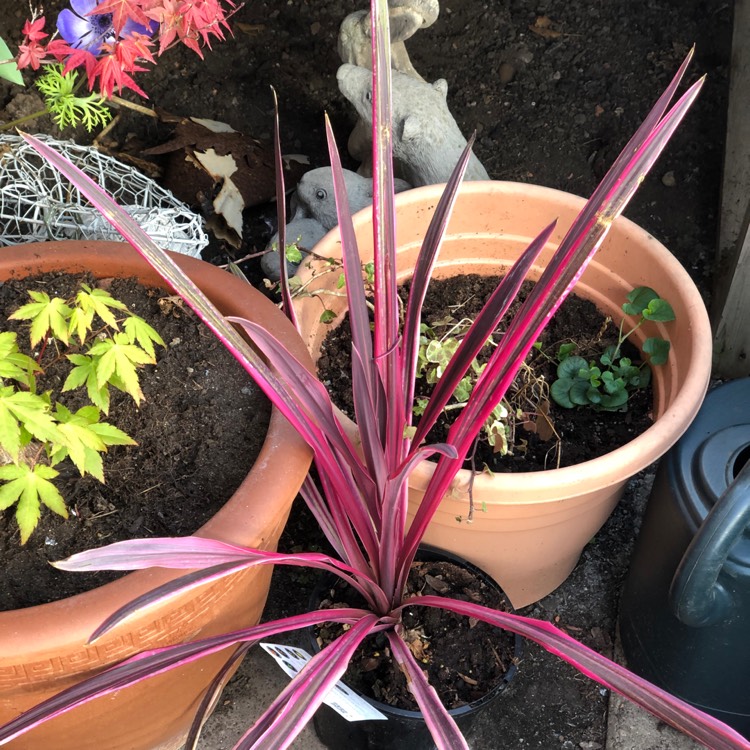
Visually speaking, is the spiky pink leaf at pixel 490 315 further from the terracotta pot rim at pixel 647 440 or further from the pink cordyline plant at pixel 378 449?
the terracotta pot rim at pixel 647 440

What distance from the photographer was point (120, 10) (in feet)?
3.68

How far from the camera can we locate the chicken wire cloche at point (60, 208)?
156cm

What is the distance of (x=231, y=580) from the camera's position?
1.05 metres

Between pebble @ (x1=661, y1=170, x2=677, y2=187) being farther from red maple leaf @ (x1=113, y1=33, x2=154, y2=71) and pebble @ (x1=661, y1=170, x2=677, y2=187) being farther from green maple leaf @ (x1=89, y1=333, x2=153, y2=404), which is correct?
green maple leaf @ (x1=89, y1=333, x2=153, y2=404)

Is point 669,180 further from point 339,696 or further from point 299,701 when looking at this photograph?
point 299,701

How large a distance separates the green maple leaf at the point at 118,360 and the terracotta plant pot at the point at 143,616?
0.64 ft

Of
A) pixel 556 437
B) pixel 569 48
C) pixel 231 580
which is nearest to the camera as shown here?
pixel 231 580

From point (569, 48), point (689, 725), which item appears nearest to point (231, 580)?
point (689, 725)

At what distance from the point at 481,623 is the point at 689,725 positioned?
0.50 m

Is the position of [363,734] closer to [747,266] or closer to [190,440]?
[190,440]

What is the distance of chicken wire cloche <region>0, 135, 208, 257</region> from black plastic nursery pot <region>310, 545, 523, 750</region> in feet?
2.53

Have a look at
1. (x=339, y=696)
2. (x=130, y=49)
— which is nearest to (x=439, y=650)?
(x=339, y=696)

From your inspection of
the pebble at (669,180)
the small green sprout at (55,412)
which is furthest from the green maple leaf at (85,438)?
the pebble at (669,180)

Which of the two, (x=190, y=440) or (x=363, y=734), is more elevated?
(x=190, y=440)
